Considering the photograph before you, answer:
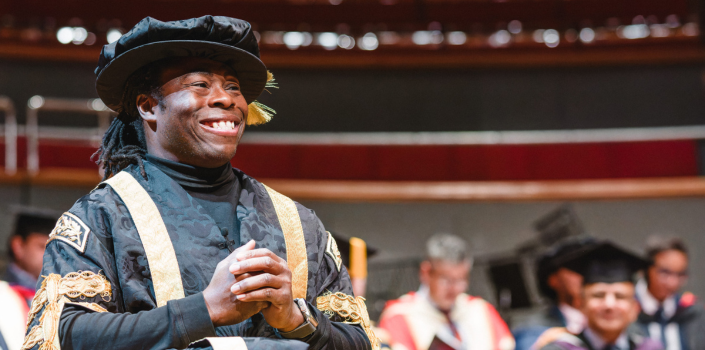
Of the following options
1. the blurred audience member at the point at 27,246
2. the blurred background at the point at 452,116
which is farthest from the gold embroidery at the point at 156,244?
the blurred background at the point at 452,116

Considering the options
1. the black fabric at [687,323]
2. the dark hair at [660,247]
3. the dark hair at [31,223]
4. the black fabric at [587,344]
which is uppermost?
the dark hair at [31,223]

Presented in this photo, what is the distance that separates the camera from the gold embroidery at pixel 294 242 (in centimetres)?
148

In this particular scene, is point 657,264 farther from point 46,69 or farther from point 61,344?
point 46,69

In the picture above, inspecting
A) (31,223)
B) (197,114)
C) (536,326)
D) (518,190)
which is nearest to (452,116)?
(518,190)

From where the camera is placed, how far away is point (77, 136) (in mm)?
6059

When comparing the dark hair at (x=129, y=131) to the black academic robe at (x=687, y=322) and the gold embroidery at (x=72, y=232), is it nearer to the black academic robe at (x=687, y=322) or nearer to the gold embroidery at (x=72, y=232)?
the gold embroidery at (x=72, y=232)

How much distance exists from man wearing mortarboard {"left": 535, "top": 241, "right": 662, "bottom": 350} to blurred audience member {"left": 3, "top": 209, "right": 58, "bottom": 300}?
2.73m

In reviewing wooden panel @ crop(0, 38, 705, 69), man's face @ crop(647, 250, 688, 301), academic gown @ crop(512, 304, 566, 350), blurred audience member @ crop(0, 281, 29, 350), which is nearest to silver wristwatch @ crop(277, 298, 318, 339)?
blurred audience member @ crop(0, 281, 29, 350)

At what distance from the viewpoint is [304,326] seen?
1351 millimetres

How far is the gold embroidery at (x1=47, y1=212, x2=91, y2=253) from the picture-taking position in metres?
1.35

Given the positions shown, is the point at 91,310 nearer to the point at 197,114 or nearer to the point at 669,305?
the point at 197,114

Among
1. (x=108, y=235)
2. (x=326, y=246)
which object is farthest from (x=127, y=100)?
(x=326, y=246)

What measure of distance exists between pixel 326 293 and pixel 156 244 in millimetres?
351

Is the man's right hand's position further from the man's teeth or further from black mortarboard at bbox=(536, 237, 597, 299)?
black mortarboard at bbox=(536, 237, 597, 299)
